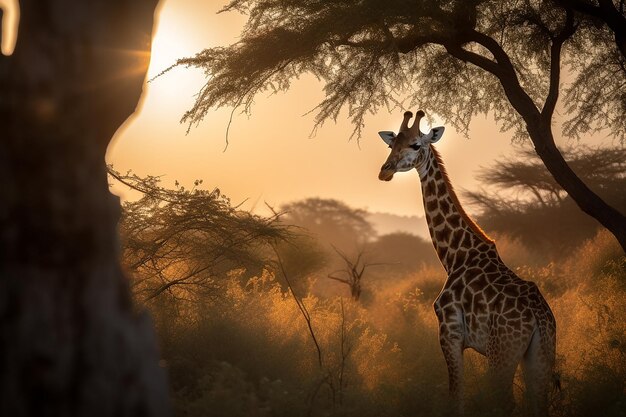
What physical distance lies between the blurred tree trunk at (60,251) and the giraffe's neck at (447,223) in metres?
4.37

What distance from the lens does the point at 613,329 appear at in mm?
9141

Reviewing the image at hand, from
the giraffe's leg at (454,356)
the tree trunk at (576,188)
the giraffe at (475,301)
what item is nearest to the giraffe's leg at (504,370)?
the giraffe at (475,301)

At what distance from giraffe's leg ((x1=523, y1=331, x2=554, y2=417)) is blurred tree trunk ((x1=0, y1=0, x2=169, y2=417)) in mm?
3879

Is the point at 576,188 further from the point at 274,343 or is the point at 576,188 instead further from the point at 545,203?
the point at 545,203

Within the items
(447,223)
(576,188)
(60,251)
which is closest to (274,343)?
(447,223)

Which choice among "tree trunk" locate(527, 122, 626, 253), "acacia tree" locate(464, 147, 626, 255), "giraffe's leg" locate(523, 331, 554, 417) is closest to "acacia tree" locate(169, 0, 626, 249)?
"tree trunk" locate(527, 122, 626, 253)

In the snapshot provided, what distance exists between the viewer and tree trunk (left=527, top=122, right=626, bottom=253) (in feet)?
29.5

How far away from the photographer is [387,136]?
25.9ft

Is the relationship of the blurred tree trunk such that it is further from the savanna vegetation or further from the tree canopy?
the tree canopy

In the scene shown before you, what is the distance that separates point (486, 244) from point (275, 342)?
322 cm

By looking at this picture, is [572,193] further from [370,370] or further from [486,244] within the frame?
[370,370]

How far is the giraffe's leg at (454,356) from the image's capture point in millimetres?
6734

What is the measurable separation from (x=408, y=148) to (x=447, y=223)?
2.74 ft

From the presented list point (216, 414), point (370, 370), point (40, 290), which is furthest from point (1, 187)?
point (370, 370)
